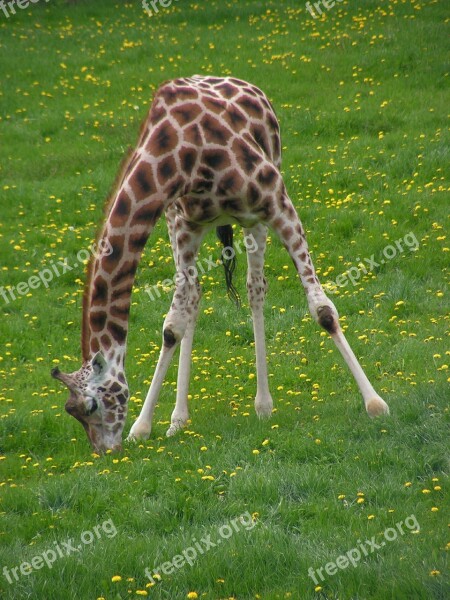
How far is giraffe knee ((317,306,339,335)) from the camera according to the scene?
866cm

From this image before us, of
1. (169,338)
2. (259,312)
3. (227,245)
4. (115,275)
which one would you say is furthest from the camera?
(227,245)

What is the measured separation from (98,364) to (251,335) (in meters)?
4.54

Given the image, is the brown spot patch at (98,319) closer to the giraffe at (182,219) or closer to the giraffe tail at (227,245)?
the giraffe at (182,219)

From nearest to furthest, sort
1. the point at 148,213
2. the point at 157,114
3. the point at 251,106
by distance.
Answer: the point at 148,213 < the point at 157,114 < the point at 251,106

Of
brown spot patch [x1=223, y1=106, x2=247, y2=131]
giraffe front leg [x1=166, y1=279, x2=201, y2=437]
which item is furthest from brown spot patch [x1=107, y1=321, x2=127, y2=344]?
brown spot patch [x1=223, y1=106, x2=247, y2=131]

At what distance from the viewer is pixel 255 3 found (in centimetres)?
2594

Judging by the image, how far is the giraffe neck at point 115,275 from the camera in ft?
25.3

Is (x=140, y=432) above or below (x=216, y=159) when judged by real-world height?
below

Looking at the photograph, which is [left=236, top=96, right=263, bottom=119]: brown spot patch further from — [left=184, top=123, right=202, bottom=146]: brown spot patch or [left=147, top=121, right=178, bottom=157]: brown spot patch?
[left=147, top=121, right=178, bottom=157]: brown spot patch

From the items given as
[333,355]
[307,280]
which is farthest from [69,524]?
[333,355]

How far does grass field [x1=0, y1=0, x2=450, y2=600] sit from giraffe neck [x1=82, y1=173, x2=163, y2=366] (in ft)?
3.42

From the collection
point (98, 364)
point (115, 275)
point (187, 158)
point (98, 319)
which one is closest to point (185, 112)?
point (187, 158)

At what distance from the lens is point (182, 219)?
9.03 meters

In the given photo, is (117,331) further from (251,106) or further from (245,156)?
(251,106)
